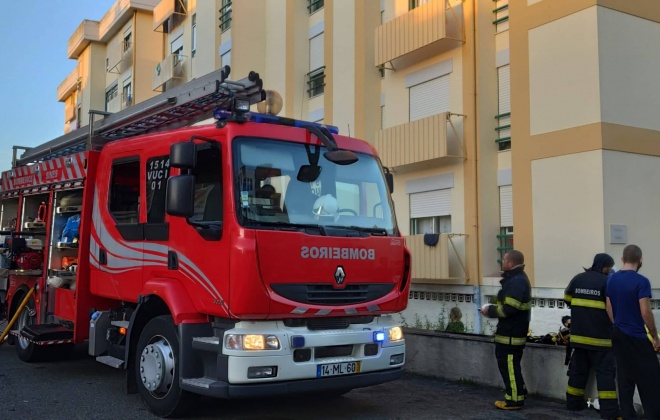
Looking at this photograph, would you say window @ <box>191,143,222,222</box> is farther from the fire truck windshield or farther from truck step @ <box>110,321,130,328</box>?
truck step @ <box>110,321,130,328</box>

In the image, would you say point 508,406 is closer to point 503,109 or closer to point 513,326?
point 513,326

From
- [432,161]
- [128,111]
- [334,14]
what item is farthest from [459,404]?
[334,14]

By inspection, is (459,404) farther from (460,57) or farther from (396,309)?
(460,57)

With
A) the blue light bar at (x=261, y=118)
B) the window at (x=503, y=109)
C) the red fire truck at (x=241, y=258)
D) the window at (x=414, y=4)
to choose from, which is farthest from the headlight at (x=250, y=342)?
the window at (x=414, y=4)

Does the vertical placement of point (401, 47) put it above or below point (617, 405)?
above

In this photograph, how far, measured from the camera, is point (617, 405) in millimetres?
6711

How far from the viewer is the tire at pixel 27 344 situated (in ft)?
30.9

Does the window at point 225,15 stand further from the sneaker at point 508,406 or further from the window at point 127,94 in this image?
the sneaker at point 508,406

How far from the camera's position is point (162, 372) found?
6.33m

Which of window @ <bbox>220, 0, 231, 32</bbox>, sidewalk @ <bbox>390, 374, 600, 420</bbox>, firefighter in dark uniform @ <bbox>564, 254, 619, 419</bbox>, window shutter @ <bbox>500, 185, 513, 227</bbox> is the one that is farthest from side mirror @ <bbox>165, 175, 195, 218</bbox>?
window @ <bbox>220, 0, 231, 32</bbox>

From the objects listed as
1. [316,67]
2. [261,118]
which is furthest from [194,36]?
[261,118]

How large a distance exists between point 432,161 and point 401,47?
8.61 ft

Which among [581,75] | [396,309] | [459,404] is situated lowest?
[459,404]

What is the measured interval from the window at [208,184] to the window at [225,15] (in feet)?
54.9
